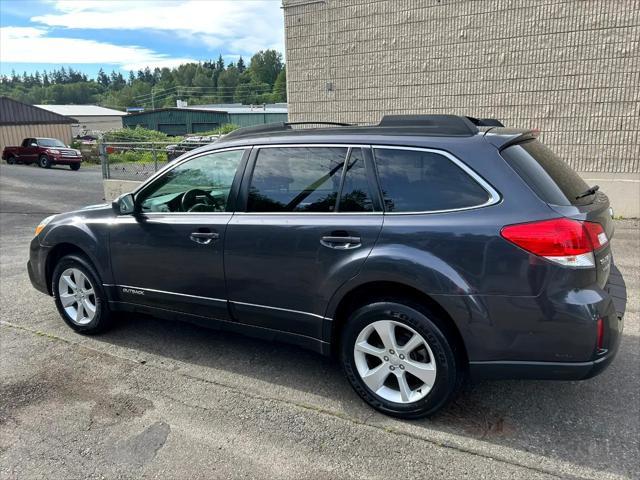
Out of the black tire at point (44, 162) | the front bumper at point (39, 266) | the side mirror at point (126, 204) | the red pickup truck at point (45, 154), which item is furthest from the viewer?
the black tire at point (44, 162)

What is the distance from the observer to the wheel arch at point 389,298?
3002 millimetres

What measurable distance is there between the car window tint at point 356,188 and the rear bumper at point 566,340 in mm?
1012

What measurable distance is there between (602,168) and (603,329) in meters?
7.45

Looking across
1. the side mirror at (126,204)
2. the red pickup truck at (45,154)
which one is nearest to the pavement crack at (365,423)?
the side mirror at (126,204)

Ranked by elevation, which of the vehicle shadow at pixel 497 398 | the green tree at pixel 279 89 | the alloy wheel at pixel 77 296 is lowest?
the vehicle shadow at pixel 497 398

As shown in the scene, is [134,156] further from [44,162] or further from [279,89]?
[279,89]

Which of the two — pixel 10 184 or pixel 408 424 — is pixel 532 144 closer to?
pixel 408 424

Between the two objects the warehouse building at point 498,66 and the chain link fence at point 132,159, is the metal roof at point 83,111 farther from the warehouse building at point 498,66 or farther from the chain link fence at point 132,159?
the warehouse building at point 498,66

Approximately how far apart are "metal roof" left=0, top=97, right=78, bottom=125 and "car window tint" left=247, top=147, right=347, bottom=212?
45359 millimetres

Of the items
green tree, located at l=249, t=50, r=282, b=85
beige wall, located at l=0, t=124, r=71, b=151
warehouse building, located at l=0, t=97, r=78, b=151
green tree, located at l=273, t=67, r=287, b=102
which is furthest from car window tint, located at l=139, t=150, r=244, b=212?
green tree, located at l=249, t=50, r=282, b=85

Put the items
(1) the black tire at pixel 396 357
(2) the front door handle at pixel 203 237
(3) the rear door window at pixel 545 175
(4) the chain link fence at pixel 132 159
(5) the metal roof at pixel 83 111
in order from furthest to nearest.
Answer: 1. (5) the metal roof at pixel 83 111
2. (4) the chain link fence at pixel 132 159
3. (2) the front door handle at pixel 203 237
4. (1) the black tire at pixel 396 357
5. (3) the rear door window at pixel 545 175

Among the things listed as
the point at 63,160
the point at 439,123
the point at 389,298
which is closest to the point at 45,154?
the point at 63,160

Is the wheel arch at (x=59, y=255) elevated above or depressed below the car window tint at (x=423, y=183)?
below

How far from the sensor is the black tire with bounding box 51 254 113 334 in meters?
4.40
